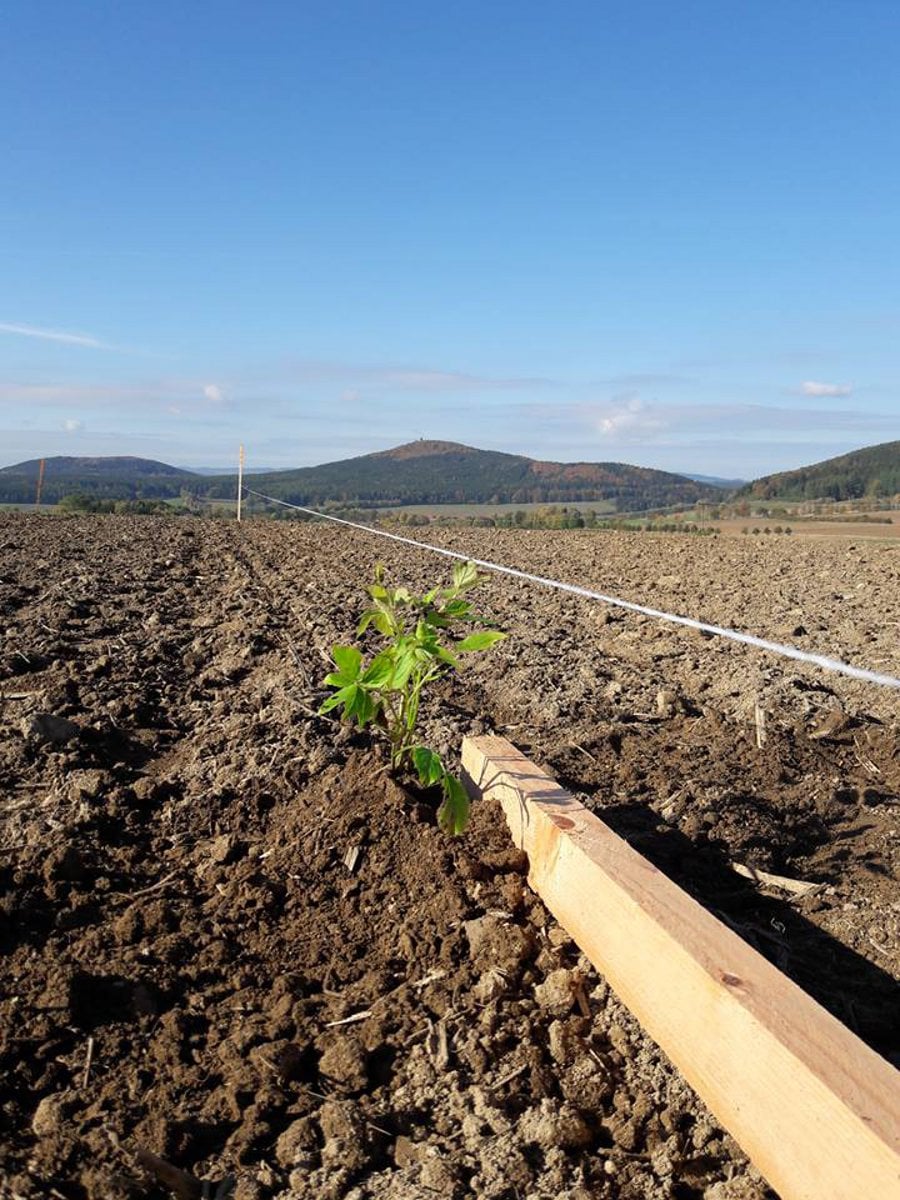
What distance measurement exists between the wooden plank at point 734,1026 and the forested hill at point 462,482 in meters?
51.5

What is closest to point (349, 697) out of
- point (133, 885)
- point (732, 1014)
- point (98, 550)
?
point (133, 885)

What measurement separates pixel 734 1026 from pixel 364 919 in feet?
3.67

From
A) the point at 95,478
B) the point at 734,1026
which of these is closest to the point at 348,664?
the point at 734,1026

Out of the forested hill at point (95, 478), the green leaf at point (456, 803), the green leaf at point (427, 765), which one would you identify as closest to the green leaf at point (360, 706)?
the green leaf at point (427, 765)

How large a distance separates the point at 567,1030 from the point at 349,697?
1.04 metres

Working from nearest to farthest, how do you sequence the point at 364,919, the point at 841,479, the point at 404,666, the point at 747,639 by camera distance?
the point at 364,919
the point at 404,666
the point at 747,639
the point at 841,479

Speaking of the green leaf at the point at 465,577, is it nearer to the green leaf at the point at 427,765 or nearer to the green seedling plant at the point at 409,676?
the green seedling plant at the point at 409,676

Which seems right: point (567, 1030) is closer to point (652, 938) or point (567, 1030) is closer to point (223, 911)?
point (652, 938)

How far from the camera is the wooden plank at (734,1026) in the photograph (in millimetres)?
1475

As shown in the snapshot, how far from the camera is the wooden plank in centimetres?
147

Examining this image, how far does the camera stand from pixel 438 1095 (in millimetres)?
1927

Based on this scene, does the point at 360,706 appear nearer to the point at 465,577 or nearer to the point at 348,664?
the point at 348,664

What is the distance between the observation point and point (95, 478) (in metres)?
76.2

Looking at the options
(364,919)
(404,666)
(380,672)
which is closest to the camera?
(364,919)
